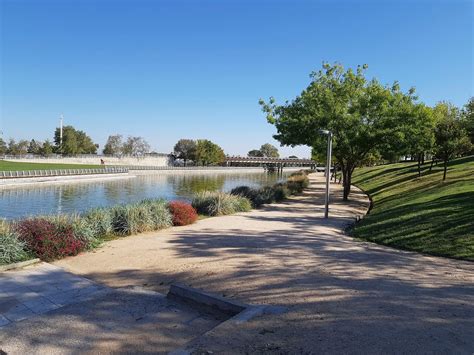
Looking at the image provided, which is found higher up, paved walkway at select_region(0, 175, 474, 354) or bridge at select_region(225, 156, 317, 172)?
bridge at select_region(225, 156, 317, 172)

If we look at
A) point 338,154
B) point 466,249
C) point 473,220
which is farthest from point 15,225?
point 338,154

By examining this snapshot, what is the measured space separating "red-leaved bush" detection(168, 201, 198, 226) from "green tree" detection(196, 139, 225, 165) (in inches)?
3810

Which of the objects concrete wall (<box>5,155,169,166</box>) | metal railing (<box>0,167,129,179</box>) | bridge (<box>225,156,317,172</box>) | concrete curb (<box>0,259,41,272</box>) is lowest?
concrete curb (<box>0,259,41,272</box>)

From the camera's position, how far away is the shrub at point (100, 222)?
32.9ft

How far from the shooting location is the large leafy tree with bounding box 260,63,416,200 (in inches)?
747

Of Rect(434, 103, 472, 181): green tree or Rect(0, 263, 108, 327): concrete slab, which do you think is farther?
Rect(434, 103, 472, 181): green tree

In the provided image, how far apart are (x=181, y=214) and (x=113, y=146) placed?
10238 cm

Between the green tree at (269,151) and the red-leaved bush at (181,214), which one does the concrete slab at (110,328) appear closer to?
the red-leaved bush at (181,214)

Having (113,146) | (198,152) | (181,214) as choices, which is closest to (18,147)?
(113,146)

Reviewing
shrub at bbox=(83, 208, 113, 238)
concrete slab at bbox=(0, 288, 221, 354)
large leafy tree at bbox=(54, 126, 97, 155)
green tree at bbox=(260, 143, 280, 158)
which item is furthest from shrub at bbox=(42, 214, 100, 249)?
green tree at bbox=(260, 143, 280, 158)

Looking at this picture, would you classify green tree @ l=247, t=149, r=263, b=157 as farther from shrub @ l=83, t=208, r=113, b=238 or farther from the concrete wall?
shrub @ l=83, t=208, r=113, b=238

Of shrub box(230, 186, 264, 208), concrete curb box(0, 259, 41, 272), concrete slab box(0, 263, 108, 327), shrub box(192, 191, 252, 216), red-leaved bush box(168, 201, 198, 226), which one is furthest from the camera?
shrub box(230, 186, 264, 208)

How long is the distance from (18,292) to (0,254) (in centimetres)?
180

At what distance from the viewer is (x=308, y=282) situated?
18.7 ft
